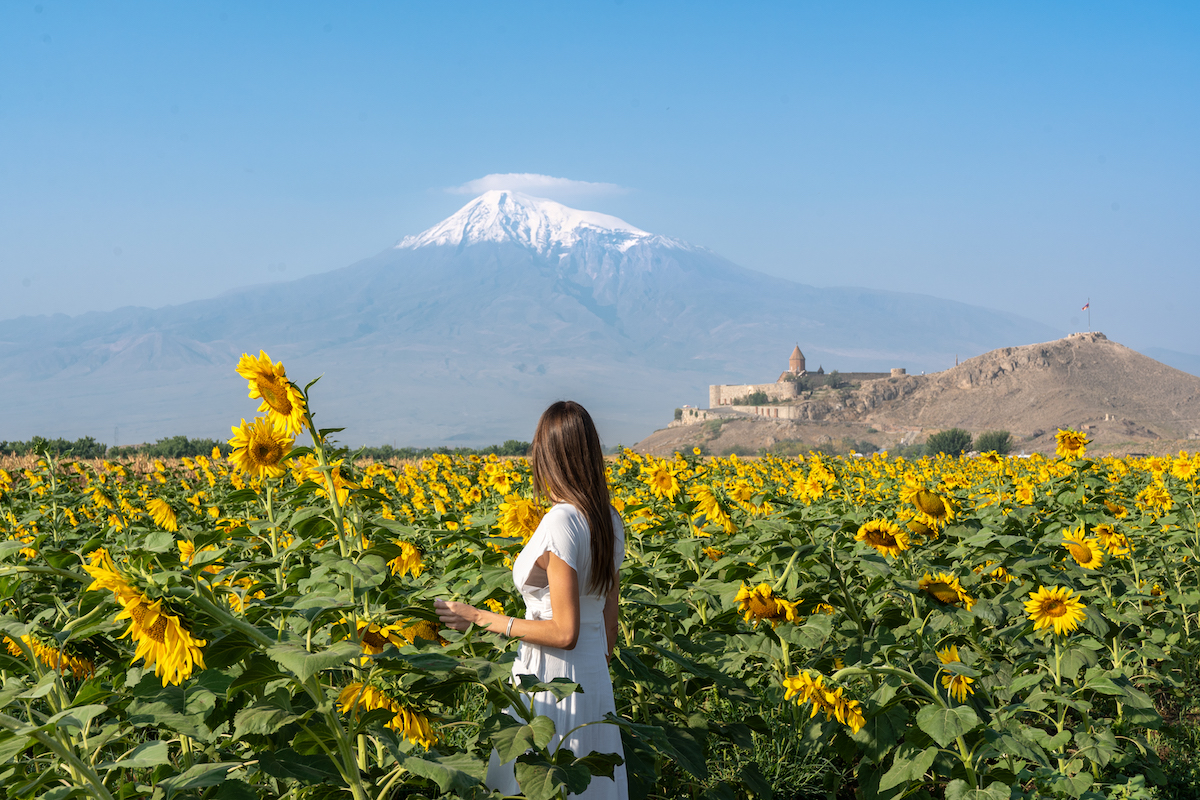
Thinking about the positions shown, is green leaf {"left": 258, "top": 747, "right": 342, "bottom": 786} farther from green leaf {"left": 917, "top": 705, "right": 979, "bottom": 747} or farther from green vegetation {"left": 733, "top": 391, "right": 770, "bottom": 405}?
green vegetation {"left": 733, "top": 391, "right": 770, "bottom": 405}

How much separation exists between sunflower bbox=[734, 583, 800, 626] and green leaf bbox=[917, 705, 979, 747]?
32.7 inches

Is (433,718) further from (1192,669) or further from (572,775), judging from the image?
(1192,669)

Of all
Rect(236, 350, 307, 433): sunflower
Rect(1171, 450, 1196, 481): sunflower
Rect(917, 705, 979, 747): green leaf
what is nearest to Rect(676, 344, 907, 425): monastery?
Rect(1171, 450, 1196, 481): sunflower

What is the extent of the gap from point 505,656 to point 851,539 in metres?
2.70

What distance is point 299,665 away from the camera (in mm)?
1412

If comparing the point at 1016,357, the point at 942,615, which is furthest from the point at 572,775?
the point at 1016,357

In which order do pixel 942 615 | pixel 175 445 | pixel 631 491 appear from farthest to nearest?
pixel 175 445 < pixel 631 491 < pixel 942 615

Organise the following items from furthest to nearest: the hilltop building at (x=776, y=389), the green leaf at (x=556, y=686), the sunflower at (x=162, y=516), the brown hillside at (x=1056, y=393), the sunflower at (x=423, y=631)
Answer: the hilltop building at (x=776, y=389), the brown hillside at (x=1056, y=393), the sunflower at (x=162, y=516), the sunflower at (x=423, y=631), the green leaf at (x=556, y=686)

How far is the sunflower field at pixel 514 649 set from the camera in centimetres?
165

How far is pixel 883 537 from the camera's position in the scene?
3863mm

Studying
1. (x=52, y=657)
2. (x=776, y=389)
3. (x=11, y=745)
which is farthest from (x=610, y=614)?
(x=776, y=389)

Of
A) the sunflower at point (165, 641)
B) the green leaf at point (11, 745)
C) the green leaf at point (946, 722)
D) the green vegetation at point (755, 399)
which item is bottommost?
the green vegetation at point (755, 399)

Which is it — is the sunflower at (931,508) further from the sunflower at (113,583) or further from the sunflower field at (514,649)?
the sunflower at (113,583)

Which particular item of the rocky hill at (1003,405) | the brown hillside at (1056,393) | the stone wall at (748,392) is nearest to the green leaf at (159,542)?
the rocky hill at (1003,405)
